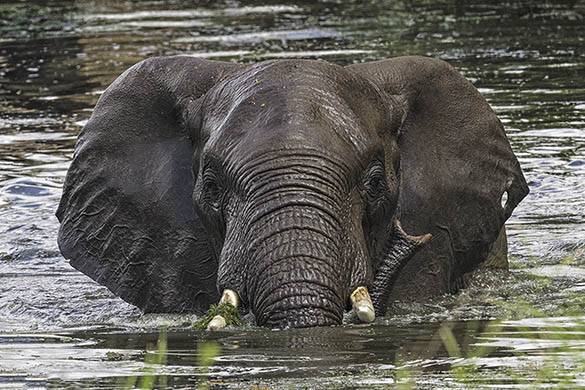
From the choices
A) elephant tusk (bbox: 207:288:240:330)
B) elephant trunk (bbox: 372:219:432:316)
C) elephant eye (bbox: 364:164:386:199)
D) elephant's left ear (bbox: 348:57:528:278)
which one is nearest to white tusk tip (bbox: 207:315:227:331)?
elephant tusk (bbox: 207:288:240:330)

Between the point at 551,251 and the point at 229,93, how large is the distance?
11.3ft

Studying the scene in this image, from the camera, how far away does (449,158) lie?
8.97 metres

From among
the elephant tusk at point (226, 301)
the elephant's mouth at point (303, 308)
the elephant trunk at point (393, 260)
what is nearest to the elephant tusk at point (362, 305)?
the elephant's mouth at point (303, 308)

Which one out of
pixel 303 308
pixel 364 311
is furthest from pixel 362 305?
pixel 303 308

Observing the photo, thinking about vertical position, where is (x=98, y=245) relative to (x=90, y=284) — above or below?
above

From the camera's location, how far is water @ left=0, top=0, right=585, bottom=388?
20.5 ft

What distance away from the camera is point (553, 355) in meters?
6.23

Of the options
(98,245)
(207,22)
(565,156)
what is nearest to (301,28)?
(207,22)

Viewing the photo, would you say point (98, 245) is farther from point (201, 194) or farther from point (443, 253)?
point (443, 253)

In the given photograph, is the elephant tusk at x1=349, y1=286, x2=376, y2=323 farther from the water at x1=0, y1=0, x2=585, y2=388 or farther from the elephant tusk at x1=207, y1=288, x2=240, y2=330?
the elephant tusk at x1=207, y1=288, x2=240, y2=330

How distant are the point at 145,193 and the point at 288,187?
168cm

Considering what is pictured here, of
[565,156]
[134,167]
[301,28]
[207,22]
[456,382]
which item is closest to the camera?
[456,382]

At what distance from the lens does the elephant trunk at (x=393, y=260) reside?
27.5ft

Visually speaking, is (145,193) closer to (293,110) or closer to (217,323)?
(293,110)
